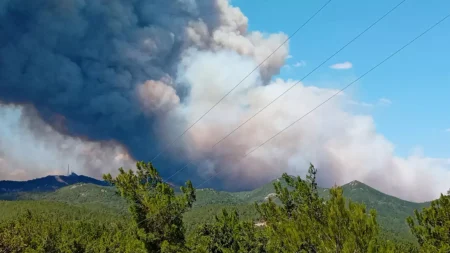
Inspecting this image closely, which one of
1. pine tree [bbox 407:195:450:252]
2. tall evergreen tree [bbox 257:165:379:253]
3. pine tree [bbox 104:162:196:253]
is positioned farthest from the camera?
pine tree [bbox 104:162:196:253]

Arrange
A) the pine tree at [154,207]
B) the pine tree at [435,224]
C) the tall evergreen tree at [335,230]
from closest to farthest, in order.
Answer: the tall evergreen tree at [335,230], the pine tree at [435,224], the pine tree at [154,207]

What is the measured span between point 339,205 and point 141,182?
86.8 feet

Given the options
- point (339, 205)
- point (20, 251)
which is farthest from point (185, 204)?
point (20, 251)

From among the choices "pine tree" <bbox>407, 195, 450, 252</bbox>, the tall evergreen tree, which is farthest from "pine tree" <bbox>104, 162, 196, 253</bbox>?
"pine tree" <bbox>407, 195, 450, 252</bbox>

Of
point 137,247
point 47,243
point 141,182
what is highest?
point 47,243

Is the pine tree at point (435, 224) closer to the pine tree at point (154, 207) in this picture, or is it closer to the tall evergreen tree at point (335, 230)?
the tall evergreen tree at point (335, 230)

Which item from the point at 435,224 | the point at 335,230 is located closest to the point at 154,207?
the point at 335,230

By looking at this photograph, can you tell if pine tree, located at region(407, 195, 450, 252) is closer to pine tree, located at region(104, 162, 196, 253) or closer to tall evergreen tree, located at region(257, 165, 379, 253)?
tall evergreen tree, located at region(257, 165, 379, 253)

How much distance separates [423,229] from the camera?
38094 mm

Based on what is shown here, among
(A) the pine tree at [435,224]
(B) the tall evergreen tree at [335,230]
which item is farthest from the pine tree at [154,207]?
(A) the pine tree at [435,224]

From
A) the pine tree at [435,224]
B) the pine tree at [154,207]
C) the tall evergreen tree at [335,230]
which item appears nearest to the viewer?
the tall evergreen tree at [335,230]

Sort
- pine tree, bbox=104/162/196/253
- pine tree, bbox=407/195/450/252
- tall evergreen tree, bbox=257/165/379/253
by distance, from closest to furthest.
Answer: tall evergreen tree, bbox=257/165/379/253 → pine tree, bbox=407/195/450/252 → pine tree, bbox=104/162/196/253

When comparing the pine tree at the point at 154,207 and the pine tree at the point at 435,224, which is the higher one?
the pine tree at the point at 154,207

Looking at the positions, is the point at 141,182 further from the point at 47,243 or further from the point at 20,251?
the point at 20,251
